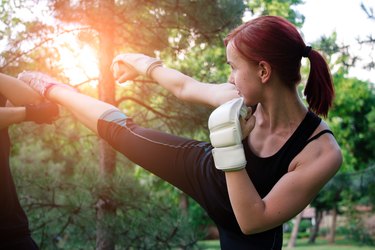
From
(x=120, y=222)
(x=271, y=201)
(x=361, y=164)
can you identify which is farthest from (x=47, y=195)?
(x=361, y=164)

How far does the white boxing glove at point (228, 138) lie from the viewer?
1366mm

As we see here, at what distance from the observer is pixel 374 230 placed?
12398mm

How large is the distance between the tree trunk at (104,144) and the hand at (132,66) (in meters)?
1.88

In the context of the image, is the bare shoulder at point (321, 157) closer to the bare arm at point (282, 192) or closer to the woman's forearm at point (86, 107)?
the bare arm at point (282, 192)

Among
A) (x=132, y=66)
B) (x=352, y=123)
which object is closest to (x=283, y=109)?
(x=132, y=66)

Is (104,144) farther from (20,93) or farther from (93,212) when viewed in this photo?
(20,93)

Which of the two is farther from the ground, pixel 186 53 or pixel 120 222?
pixel 186 53

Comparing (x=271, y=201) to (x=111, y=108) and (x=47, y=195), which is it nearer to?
(x=111, y=108)

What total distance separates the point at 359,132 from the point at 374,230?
6.01m

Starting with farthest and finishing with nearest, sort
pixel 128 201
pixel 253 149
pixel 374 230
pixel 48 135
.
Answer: pixel 374 230 < pixel 48 135 < pixel 128 201 < pixel 253 149

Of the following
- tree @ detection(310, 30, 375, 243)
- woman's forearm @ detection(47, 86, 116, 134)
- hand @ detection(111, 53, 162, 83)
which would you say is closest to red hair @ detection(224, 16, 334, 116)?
hand @ detection(111, 53, 162, 83)

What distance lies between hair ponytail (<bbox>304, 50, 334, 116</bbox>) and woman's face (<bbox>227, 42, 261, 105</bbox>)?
0.62 ft

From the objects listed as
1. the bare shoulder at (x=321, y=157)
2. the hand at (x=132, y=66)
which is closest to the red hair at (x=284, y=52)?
the bare shoulder at (x=321, y=157)

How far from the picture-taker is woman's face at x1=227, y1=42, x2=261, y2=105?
1.54 m
